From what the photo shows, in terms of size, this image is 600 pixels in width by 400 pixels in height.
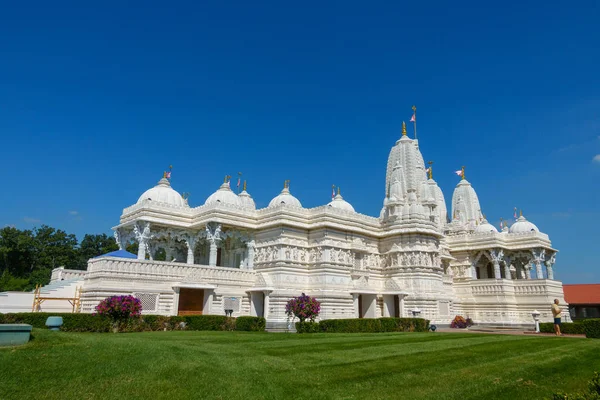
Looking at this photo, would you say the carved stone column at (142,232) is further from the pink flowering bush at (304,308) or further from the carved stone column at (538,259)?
the carved stone column at (538,259)

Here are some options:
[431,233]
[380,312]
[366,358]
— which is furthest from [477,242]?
[366,358]

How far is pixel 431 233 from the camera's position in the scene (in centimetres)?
4175

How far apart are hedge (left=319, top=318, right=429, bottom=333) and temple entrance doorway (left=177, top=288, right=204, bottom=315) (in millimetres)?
10439

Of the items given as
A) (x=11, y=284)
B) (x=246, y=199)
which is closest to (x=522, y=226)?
(x=246, y=199)

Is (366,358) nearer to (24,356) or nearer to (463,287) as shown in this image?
Answer: (24,356)

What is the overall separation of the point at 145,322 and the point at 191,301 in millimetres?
8673

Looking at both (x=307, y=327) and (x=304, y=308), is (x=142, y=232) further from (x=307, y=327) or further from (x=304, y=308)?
(x=307, y=327)

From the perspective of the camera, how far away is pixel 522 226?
178 ft

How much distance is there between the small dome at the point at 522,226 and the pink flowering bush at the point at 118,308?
4629 centimetres

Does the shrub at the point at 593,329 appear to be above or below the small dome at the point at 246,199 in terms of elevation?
below

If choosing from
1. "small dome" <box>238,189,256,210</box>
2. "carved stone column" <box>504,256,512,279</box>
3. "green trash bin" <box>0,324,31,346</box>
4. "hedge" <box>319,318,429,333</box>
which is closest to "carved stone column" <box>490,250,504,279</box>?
"carved stone column" <box>504,256,512,279</box>

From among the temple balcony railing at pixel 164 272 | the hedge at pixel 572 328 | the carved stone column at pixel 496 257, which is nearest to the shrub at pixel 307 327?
the temple balcony railing at pixel 164 272

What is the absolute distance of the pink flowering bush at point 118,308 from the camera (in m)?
21.3

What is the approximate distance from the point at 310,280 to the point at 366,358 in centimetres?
2258
